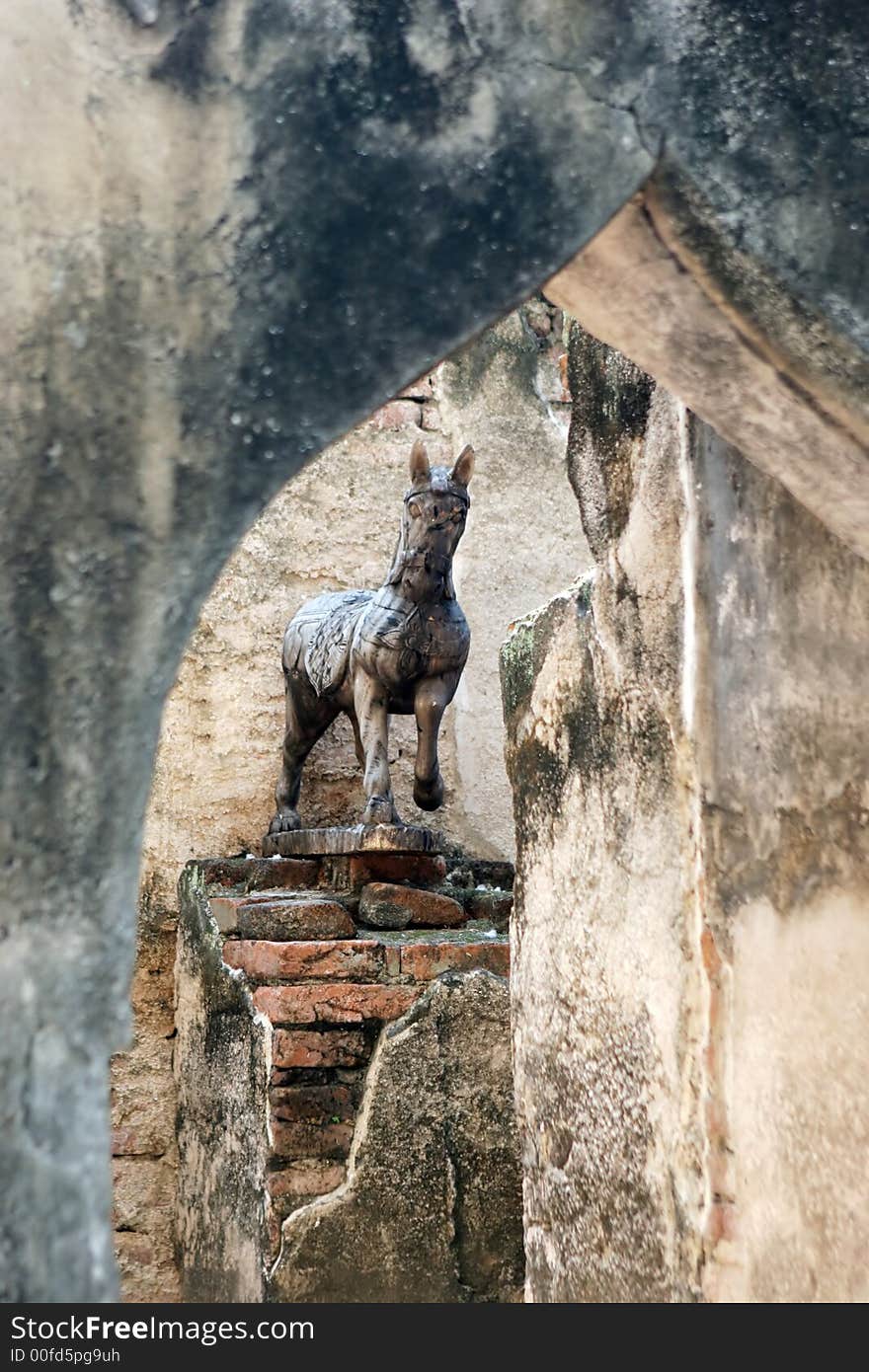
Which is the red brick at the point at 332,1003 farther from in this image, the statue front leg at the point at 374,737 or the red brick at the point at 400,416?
the red brick at the point at 400,416

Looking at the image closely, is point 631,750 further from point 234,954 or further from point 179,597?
point 234,954

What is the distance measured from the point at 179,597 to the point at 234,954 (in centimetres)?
329

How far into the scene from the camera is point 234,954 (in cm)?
444

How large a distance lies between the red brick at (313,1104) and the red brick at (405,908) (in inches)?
23.3

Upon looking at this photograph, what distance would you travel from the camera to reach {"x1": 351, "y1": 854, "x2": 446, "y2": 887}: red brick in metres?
4.77

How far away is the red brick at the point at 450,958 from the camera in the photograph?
427 cm

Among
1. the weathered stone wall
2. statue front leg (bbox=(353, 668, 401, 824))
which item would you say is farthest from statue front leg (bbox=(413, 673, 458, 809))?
the weathered stone wall

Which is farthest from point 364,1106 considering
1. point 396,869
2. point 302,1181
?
point 396,869

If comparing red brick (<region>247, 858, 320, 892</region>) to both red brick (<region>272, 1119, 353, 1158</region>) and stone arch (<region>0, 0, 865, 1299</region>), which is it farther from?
stone arch (<region>0, 0, 865, 1299</region>)

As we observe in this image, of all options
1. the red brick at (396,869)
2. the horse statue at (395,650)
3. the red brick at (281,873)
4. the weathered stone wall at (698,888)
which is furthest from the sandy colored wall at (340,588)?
the weathered stone wall at (698,888)

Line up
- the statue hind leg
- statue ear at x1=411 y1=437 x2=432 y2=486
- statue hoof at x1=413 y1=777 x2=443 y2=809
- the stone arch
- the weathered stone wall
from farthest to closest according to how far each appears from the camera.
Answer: the statue hind leg < statue hoof at x1=413 y1=777 x2=443 y2=809 < statue ear at x1=411 y1=437 x2=432 y2=486 < the weathered stone wall < the stone arch

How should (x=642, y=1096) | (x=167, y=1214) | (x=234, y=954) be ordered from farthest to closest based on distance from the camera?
(x=167, y=1214), (x=234, y=954), (x=642, y=1096)

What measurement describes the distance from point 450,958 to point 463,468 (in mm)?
1375
